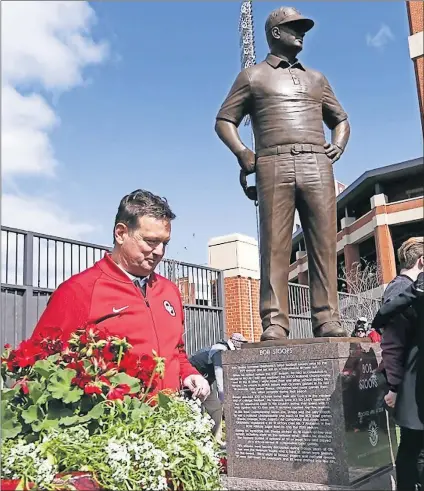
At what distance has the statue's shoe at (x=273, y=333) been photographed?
3.89m

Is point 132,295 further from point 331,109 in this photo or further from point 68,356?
point 331,109

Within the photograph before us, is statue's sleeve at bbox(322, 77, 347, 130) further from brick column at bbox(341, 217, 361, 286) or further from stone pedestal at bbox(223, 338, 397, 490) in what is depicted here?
brick column at bbox(341, 217, 361, 286)

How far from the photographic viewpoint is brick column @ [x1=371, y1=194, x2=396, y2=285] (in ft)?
94.6

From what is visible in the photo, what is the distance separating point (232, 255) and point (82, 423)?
9654mm

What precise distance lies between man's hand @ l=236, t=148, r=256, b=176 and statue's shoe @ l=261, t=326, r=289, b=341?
1.14m

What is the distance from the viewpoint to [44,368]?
2104mm

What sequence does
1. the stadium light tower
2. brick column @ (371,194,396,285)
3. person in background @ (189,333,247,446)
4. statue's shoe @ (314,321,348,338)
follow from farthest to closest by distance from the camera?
brick column @ (371,194,396,285) → the stadium light tower → person in background @ (189,333,247,446) → statue's shoe @ (314,321,348,338)

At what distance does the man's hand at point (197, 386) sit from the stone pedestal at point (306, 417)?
0.91m

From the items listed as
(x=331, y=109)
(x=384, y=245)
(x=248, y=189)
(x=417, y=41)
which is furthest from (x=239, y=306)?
(x=384, y=245)

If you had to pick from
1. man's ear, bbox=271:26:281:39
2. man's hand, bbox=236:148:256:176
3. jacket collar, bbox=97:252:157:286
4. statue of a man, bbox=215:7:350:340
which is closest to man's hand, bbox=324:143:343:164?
statue of a man, bbox=215:7:350:340

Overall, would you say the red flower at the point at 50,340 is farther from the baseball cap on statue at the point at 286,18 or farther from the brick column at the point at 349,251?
the brick column at the point at 349,251

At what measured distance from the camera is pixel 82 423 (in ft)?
6.84

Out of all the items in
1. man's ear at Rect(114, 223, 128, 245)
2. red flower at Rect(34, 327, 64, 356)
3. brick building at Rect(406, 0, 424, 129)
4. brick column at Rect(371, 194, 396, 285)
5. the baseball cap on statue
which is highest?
brick building at Rect(406, 0, 424, 129)

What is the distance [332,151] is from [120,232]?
202cm
